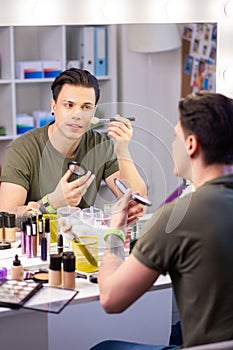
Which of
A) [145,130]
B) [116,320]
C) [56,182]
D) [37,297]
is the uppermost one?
[145,130]

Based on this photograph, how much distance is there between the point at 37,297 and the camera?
4.84 ft

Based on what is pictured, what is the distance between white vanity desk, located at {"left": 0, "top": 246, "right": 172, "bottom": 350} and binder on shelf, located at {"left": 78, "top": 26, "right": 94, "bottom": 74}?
1.22 meters

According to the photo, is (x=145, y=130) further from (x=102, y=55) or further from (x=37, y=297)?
(x=102, y=55)

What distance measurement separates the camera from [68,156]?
1.84 metres

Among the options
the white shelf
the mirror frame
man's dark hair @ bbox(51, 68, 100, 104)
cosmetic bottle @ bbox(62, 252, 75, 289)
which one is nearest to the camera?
cosmetic bottle @ bbox(62, 252, 75, 289)

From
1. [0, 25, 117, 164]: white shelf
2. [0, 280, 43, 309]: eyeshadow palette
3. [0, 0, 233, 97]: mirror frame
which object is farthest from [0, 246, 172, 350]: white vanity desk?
[0, 25, 117, 164]: white shelf

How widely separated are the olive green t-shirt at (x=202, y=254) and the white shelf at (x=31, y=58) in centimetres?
162

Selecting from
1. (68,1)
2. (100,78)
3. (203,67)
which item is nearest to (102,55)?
(100,78)

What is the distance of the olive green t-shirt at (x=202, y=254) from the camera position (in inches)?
49.7

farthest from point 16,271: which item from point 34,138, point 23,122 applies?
point 23,122

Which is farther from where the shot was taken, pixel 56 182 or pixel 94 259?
pixel 56 182

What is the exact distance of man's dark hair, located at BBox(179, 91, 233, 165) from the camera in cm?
129

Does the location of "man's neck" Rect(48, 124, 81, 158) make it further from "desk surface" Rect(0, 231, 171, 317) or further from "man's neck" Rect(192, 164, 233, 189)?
"man's neck" Rect(192, 164, 233, 189)

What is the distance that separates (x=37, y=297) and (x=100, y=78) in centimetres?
164
